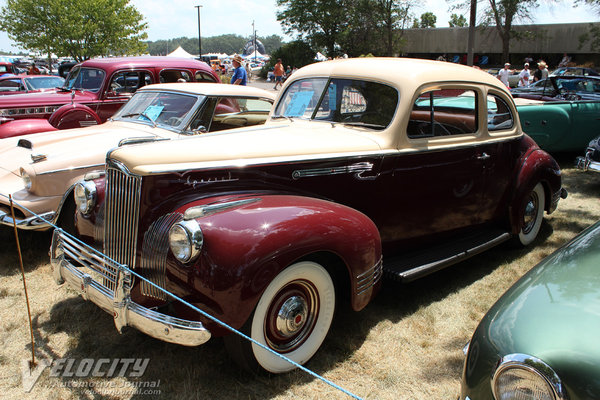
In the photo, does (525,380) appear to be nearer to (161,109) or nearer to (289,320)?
(289,320)

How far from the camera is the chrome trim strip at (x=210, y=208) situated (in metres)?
2.47

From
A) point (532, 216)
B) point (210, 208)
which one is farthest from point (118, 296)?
point (532, 216)

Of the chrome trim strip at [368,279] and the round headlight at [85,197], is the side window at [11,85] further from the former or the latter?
the chrome trim strip at [368,279]

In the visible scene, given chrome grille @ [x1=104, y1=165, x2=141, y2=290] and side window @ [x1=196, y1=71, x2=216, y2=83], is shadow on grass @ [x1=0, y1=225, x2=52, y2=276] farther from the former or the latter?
side window @ [x1=196, y1=71, x2=216, y2=83]

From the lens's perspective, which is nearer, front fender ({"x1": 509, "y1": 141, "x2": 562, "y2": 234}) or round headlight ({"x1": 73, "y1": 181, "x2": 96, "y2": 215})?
round headlight ({"x1": 73, "y1": 181, "x2": 96, "y2": 215})

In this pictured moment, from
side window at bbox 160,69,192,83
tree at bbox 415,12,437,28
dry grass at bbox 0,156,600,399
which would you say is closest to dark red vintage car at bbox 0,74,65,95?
side window at bbox 160,69,192,83

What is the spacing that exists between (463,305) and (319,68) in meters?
2.33

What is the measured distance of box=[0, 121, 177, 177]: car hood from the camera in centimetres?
445

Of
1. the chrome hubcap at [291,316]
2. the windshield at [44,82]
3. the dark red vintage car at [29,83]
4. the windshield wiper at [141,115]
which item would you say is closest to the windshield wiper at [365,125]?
the chrome hubcap at [291,316]

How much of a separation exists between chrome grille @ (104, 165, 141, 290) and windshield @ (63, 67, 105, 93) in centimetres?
518

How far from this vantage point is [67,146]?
475 centimetres

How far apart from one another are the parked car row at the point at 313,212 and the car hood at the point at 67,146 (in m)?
0.02

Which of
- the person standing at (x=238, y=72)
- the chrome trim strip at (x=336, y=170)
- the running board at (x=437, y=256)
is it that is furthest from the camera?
the person standing at (x=238, y=72)

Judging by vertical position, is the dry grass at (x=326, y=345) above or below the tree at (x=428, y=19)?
below
